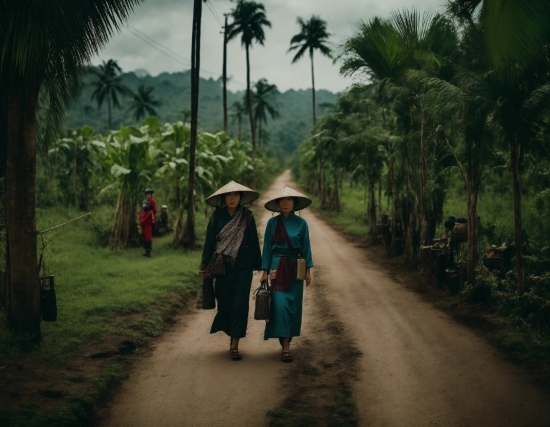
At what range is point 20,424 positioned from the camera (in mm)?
4445

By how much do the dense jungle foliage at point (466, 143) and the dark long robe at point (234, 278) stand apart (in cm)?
331

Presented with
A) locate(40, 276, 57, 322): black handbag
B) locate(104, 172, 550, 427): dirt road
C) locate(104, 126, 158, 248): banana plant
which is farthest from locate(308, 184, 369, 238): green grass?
locate(40, 276, 57, 322): black handbag

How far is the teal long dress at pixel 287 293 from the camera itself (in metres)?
6.25

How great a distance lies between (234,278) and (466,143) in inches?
186

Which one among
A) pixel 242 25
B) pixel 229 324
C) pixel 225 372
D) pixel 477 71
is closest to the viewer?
pixel 225 372

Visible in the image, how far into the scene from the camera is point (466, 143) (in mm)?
8953

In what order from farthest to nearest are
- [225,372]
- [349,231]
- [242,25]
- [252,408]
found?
[242,25] < [349,231] < [225,372] < [252,408]

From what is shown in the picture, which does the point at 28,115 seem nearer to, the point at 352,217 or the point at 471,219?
the point at 471,219

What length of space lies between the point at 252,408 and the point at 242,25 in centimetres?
2751

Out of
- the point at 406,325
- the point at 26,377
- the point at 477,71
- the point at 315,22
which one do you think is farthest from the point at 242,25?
the point at 26,377

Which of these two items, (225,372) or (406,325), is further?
(406,325)

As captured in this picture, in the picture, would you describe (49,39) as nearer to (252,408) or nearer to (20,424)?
(20,424)

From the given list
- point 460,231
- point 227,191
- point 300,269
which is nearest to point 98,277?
point 227,191

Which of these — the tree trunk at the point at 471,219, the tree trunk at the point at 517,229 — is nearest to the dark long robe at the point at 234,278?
the tree trunk at the point at 517,229
